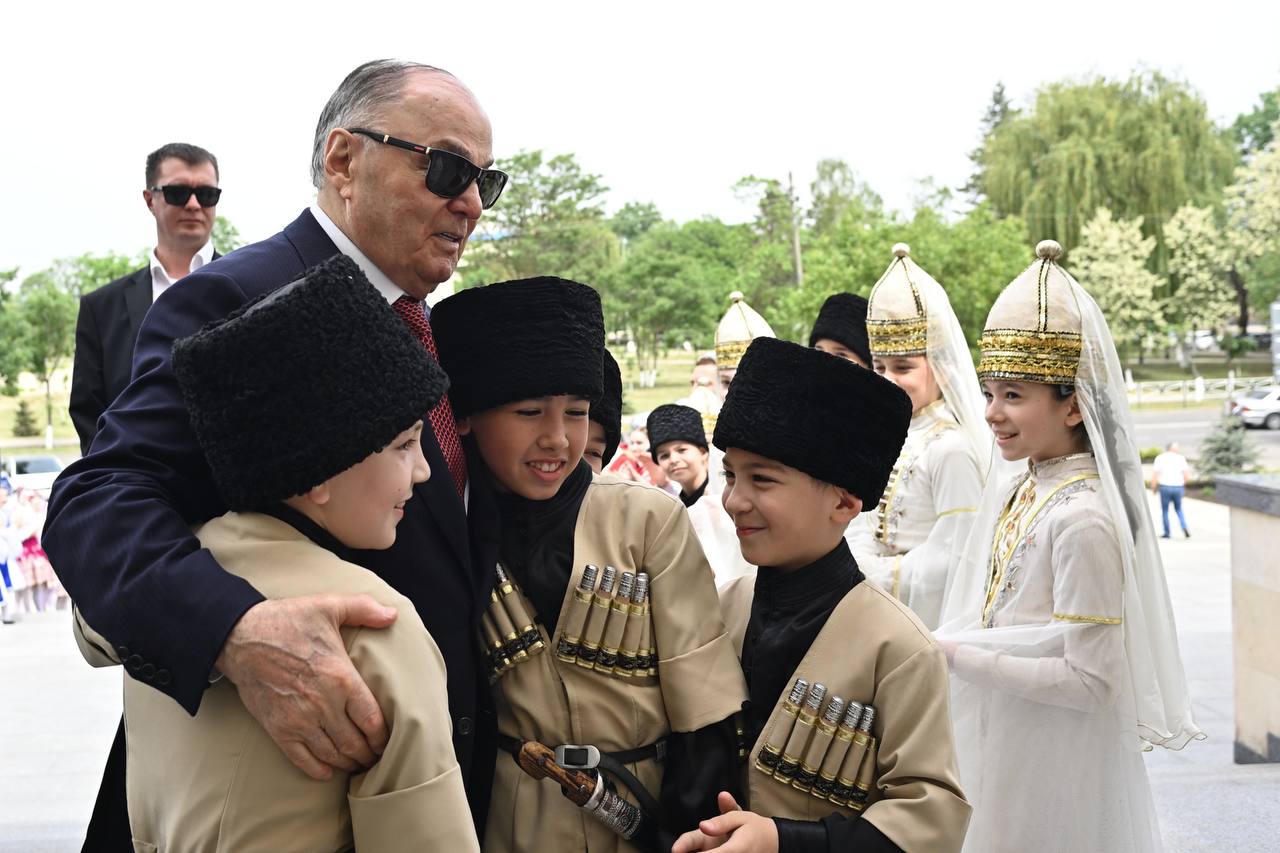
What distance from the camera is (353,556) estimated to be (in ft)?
5.56

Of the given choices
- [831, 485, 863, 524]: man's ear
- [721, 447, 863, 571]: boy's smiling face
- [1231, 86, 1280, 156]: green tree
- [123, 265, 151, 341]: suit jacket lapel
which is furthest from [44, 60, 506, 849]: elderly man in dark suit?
[1231, 86, 1280, 156]: green tree

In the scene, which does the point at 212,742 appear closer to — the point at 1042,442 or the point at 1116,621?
the point at 1116,621

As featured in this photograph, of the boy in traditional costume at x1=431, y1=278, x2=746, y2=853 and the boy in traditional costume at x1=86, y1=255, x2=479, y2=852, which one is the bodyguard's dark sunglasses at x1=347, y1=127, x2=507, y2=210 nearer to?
the boy in traditional costume at x1=431, y1=278, x2=746, y2=853

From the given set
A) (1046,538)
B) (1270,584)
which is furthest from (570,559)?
(1270,584)

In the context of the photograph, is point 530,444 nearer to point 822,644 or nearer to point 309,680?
point 822,644

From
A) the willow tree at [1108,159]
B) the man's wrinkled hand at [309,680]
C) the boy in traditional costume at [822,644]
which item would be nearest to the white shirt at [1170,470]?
the boy in traditional costume at [822,644]

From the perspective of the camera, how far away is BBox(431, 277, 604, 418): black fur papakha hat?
2.03 meters

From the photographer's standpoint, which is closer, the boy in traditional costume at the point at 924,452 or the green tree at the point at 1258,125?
the boy in traditional costume at the point at 924,452

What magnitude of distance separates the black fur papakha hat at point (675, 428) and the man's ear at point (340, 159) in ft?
11.7

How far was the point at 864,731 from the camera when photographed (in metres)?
1.91

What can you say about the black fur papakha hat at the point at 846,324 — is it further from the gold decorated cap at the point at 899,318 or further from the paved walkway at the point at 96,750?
the paved walkway at the point at 96,750

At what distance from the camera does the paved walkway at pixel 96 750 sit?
4164mm

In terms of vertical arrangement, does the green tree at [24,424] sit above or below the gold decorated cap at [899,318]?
below

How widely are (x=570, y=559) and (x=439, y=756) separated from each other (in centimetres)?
68
